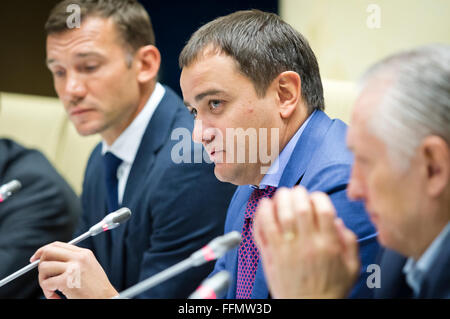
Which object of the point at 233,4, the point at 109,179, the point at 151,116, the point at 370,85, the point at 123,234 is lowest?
the point at 123,234

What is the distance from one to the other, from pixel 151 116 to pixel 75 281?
60 cm

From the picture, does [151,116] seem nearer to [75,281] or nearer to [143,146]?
[143,146]

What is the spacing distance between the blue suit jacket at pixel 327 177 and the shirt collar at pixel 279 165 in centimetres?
1

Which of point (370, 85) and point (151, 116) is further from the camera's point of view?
point (151, 116)

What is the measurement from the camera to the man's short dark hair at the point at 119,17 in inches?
59.6

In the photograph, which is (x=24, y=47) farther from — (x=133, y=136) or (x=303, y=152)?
(x=303, y=152)

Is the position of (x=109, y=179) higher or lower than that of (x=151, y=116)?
lower

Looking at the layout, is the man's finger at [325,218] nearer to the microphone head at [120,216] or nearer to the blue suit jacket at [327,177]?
the blue suit jacket at [327,177]

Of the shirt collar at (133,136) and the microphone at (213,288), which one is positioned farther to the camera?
the shirt collar at (133,136)

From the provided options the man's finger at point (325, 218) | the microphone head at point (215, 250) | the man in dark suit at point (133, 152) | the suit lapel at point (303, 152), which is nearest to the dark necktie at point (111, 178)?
the man in dark suit at point (133, 152)

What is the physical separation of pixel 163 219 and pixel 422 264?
2.41ft

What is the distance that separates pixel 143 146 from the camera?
1437mm

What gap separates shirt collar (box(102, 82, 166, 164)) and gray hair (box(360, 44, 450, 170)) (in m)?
0.90
